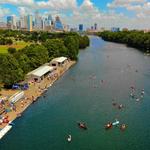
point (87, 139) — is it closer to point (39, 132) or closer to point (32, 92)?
point (39, 132)

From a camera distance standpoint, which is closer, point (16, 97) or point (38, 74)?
point (16, 97)

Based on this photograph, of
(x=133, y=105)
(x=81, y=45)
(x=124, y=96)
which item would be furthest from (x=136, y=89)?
(x=81, y=45)

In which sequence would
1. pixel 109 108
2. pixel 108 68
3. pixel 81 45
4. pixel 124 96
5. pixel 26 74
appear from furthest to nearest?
1. pixel 81 45
2. pixel 108 68
3. pixel 26 74
4. pixel 124 96
5. pixel 109 108

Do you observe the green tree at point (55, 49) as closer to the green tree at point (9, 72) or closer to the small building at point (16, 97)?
the green tree at point (9, 72)

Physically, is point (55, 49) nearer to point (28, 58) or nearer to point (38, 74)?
point (28, 58)

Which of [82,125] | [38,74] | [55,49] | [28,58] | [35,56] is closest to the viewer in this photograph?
[82,125]

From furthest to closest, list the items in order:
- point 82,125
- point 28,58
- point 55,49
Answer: point 55,49
point 28,58
point 82,125

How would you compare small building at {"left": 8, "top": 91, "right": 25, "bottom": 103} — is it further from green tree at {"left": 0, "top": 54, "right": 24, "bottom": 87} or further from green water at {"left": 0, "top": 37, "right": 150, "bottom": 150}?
green tree at {"left": 0, "top": 54, "right": 24, "bottom": 87}

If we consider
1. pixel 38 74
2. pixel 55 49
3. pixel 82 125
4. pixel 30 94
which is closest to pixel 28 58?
pixel 38 74

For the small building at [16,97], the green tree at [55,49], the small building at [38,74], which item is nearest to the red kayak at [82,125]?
the small building at [16,97]
